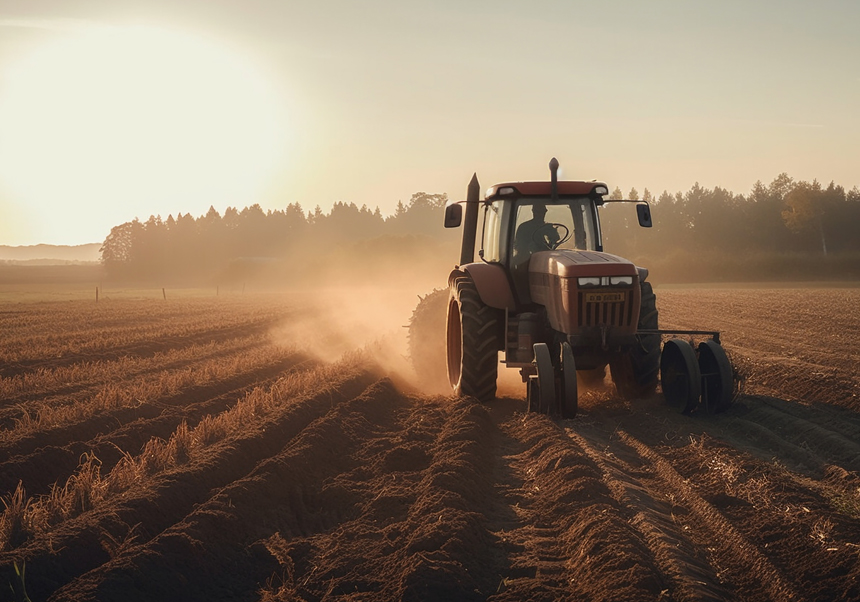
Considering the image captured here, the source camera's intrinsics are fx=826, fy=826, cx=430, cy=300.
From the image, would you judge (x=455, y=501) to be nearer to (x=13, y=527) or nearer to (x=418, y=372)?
(x=13, y=527)

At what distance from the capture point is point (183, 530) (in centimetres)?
528

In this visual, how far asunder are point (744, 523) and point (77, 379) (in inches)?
430

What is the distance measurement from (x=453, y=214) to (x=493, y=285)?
99 centimetres

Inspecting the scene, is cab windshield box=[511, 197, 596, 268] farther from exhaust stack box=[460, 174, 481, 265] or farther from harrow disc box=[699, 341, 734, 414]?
harrow disc box=[699, 341, 734, 414]

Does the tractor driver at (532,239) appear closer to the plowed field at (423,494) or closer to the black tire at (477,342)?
the black tire at (477,342)

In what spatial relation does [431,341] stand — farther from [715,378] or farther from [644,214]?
[715,378]

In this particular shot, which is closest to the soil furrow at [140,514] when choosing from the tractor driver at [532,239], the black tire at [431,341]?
the tractor driver at [532,239]

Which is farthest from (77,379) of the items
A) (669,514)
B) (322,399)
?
(669,514)

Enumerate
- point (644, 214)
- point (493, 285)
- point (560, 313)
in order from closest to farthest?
point (560, 313) < point (644, 214) < point (493, 285)

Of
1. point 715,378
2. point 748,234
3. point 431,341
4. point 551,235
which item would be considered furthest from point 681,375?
point 748,234

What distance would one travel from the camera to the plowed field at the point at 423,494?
4.54m

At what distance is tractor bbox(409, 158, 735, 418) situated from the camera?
8469mm

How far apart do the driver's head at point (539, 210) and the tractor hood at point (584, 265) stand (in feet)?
2.86

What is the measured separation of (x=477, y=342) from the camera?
9336mm
